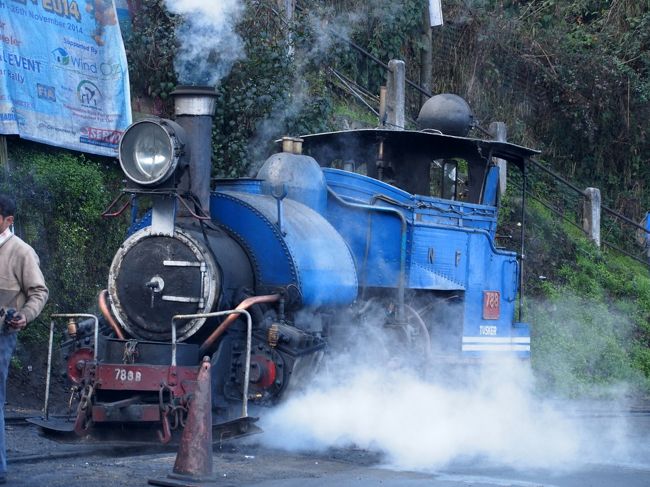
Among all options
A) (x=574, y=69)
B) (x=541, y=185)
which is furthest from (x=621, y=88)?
(x=541, y=185)

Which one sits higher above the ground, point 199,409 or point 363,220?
point 363,220

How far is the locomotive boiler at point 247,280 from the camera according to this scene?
22.9 ft

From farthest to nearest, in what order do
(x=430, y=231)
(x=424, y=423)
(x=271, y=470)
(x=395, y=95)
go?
1. (x=395, y=95)
2. (x=430, y=231)
3. (x=424, y=423)
4. (x=271, y=470)

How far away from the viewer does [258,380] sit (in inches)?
276

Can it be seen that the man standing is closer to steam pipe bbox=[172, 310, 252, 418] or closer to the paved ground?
the paved ground

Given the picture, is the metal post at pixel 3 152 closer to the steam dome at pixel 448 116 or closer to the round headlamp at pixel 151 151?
the round headlamp at pixel 151 151

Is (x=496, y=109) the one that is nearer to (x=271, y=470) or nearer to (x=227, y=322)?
(x=227, y=322)

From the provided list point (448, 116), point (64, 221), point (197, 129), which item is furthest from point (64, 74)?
point (197, 129)

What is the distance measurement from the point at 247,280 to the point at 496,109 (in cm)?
1406

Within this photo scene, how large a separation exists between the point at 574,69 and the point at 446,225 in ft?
42.5

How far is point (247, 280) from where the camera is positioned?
24.7 ft

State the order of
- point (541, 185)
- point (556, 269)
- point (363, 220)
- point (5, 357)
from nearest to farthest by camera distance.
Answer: point (5, 357), point (363, 220), point (556, 269), point (541, 185)

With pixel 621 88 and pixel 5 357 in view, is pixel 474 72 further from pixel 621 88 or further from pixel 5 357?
pixel 5 357

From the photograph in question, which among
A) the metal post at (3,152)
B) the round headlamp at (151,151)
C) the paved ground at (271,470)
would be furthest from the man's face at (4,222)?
the metal post at (3,152)
